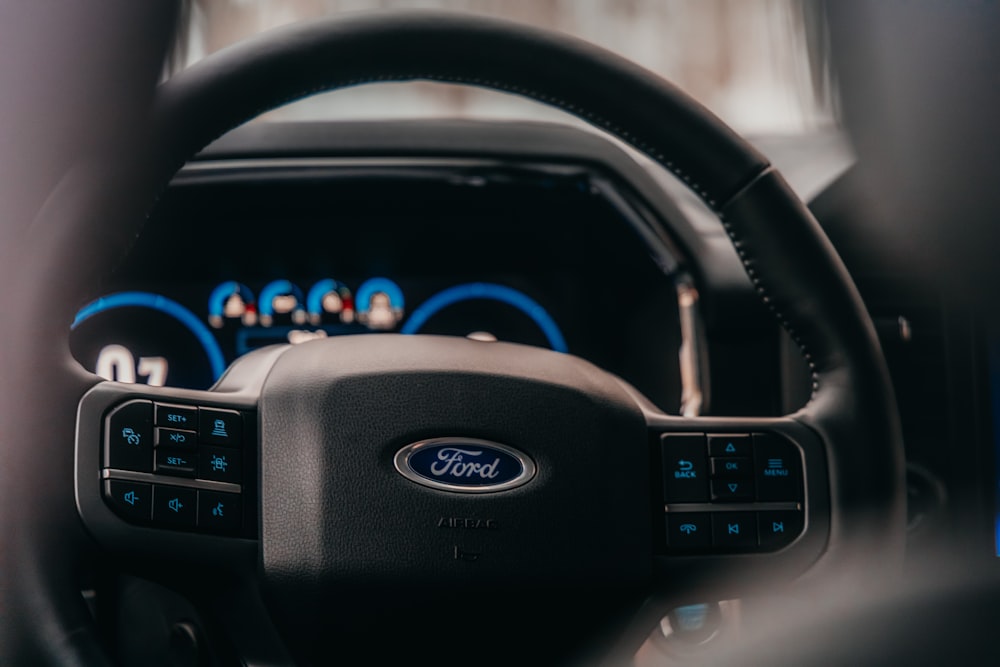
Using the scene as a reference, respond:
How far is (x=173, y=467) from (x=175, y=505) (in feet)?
0.07

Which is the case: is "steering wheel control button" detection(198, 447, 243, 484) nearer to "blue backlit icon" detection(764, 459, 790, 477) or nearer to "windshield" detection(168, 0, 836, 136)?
"blue backlit icon" detection(764, 459, 790, 477)

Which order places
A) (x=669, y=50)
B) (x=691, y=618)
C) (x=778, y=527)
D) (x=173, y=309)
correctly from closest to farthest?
1. (x=778, y=527)
2. (x=691, y=618)
3. (x=173, y=309)
4. (x=669, y=50)

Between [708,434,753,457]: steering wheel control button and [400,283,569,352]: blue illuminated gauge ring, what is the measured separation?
695 mm

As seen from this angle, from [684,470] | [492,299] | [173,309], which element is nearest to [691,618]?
[492,299]

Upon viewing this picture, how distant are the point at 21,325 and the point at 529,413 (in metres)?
0.31

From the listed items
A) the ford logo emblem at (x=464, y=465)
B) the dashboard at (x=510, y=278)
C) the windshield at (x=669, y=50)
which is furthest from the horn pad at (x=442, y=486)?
the windshield at (x=669, y=50)

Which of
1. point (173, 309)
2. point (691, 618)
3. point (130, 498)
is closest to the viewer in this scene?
point (130, 498)

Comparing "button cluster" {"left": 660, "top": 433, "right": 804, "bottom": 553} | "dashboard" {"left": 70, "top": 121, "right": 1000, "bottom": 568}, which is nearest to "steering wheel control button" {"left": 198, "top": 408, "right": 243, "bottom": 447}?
"button cluster" {"left": 660, "top": 433, "right": 804, "bottom": 553}

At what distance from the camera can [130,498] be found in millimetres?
614

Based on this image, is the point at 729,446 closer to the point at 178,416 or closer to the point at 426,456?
the point at 426,456

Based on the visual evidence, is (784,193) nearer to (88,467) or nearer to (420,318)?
(88,467)

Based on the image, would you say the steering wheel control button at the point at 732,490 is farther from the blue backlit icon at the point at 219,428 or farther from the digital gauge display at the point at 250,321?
the digital gauge display at the point at 250,321

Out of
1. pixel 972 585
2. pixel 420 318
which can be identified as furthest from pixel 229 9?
A: pixel 972 585

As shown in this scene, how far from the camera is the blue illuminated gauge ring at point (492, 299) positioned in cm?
142
